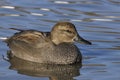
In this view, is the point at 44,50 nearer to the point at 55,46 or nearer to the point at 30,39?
the point at 55,46

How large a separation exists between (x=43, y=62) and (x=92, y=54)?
3.90 feet

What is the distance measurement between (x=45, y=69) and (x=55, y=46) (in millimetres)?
785

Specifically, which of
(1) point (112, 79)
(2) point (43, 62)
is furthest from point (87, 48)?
(1) point (112, 79)

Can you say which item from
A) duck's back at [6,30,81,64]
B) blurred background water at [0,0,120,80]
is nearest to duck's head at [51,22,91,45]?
duck's back at [6,30,81,64]

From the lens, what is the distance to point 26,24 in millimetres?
16281

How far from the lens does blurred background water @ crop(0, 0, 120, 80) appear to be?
12.9 meters

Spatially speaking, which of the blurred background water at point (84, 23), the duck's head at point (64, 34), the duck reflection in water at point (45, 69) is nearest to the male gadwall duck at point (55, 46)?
the duck's head at point (64, 34)

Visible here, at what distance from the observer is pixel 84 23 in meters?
16.7

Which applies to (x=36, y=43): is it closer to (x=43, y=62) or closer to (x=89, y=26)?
(x=43, y=62)

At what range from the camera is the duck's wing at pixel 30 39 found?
45.7ft

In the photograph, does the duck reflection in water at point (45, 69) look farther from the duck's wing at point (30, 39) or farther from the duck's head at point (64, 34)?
the duck's head at point (64, 34)

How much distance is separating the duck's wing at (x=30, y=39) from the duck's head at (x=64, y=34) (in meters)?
0.19

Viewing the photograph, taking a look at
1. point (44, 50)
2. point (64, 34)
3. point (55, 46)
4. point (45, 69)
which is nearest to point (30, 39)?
point (44, 50)

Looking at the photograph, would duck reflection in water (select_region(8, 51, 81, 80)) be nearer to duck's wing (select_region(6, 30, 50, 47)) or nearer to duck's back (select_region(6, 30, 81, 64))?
duck's back (select_region(6, 30, 81, 64))
